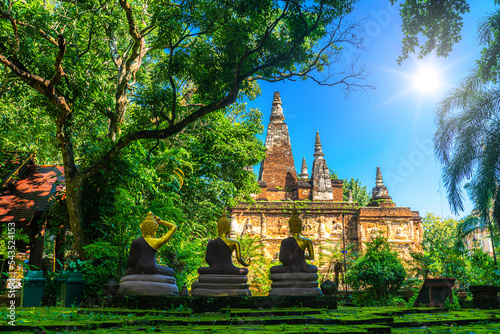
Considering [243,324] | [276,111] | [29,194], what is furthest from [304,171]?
[243,324]

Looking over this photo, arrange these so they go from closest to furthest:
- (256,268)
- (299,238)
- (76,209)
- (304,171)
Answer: (299,238) → (76,209) → (256,268) → (304,171)

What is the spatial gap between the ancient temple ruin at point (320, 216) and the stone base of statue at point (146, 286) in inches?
561

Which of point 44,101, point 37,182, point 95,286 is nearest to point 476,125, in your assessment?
point 95,286

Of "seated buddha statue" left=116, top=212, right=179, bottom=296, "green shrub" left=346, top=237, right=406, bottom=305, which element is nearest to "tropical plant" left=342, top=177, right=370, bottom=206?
"green shrub" left=346, top=237, right=406, bottom=305

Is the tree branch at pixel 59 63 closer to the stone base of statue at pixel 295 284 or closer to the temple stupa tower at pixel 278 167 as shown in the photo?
the stone base of statue at pixel 295 284

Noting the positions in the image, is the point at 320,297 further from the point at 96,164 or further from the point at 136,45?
the point at 136,45

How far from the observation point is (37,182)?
12.8 metres

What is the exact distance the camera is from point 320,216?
69.4 ft

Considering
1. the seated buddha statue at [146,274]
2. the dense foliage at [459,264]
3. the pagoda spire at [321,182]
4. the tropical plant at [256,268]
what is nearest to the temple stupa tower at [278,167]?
the pagoda spire at [321,182]

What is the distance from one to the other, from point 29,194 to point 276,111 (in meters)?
15.5

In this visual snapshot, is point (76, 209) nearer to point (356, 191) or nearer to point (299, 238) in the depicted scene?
point (299, 238)

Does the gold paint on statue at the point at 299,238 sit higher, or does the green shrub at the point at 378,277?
the gold paint on statue at the point at 299,238

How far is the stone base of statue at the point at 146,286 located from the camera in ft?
19.4

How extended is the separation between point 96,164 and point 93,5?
13.4 ft
